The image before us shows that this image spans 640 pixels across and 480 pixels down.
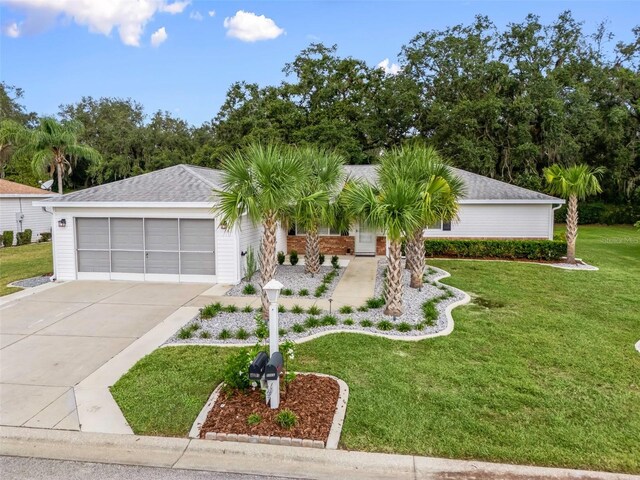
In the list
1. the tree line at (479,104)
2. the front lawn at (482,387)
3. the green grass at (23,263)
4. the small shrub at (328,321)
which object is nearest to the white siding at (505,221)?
the tree line at (479,104)

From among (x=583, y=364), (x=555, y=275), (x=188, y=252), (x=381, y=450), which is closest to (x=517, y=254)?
(x=555, y=275)

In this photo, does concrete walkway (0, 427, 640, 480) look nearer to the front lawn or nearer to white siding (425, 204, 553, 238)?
the front lawn

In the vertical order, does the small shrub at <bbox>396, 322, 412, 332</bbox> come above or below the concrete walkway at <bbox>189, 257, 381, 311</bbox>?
below

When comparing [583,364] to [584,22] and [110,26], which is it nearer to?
[110,26]

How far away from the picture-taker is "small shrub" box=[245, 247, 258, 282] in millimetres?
12719

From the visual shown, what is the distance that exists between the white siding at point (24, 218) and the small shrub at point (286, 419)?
21.4 metres

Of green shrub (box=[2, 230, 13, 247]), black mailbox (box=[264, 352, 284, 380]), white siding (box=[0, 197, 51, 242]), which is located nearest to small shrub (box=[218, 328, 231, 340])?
black mailbox (box=[264, 352, 284, 380])

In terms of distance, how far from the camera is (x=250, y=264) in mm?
12953

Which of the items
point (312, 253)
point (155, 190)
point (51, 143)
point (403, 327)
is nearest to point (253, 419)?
point (403, 327)

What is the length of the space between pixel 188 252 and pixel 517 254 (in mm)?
11937

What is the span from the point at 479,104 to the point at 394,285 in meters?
21.2

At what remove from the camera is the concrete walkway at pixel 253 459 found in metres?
4.21

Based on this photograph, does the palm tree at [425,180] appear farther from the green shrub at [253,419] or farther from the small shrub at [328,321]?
the green shrub at [253,419]

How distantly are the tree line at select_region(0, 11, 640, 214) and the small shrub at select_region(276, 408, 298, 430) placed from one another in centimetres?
2287
